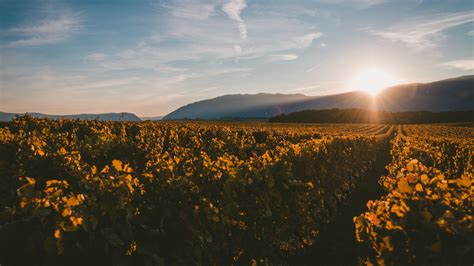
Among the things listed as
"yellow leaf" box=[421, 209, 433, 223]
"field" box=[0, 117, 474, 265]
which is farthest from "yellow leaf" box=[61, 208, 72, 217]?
"yellow leaf" box=[421, 209, 433, 223]

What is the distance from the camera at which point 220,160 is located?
21.8ft

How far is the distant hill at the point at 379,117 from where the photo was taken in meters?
132

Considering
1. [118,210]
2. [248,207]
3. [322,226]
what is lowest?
[322,226]

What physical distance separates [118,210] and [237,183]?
2.13m

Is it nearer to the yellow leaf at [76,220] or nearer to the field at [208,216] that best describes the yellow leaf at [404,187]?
the field at [208,216]

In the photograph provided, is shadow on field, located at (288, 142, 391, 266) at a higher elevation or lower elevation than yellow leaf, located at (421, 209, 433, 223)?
lower

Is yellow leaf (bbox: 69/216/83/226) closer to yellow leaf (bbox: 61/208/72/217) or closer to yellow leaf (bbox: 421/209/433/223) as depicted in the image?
yellow leaf (bbox: 61/208/72/217)

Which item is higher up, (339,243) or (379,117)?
(379,117)

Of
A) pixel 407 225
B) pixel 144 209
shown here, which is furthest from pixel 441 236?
pixel 144 209

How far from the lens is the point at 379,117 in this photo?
452ft

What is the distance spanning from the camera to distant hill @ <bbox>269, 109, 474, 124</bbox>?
433 feet

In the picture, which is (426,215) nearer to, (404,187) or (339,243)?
(404,187)

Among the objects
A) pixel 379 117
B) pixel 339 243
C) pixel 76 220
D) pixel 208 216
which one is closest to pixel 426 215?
pixel 208 216

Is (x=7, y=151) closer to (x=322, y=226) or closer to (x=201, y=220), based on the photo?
(x=201, y=220)
